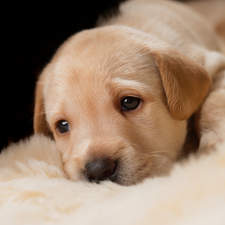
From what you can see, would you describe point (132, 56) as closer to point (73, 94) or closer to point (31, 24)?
point (73, 94)

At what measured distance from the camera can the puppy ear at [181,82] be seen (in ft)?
6.89

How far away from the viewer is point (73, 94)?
2.08m

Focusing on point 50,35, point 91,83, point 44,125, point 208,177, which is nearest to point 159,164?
point 208,177

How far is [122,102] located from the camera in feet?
6.86

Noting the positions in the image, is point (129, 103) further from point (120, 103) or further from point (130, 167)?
point (130, 167)

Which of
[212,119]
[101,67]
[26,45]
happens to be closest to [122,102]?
[101,67]

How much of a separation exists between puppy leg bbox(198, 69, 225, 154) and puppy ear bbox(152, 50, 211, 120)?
157 mm

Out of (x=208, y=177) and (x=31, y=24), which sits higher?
(x=31, y=24)

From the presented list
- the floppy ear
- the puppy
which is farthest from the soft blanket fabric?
the floppy ear

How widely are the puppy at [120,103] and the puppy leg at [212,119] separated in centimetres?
16

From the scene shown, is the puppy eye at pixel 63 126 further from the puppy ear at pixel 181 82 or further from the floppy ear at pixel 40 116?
the puppy ear at pixel 181 82

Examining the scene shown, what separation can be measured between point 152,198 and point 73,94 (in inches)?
38.7

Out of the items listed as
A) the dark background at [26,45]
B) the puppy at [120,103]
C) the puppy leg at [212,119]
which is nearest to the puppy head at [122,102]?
the puppy at [120,103]

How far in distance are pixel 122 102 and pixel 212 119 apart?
0.70 meters
